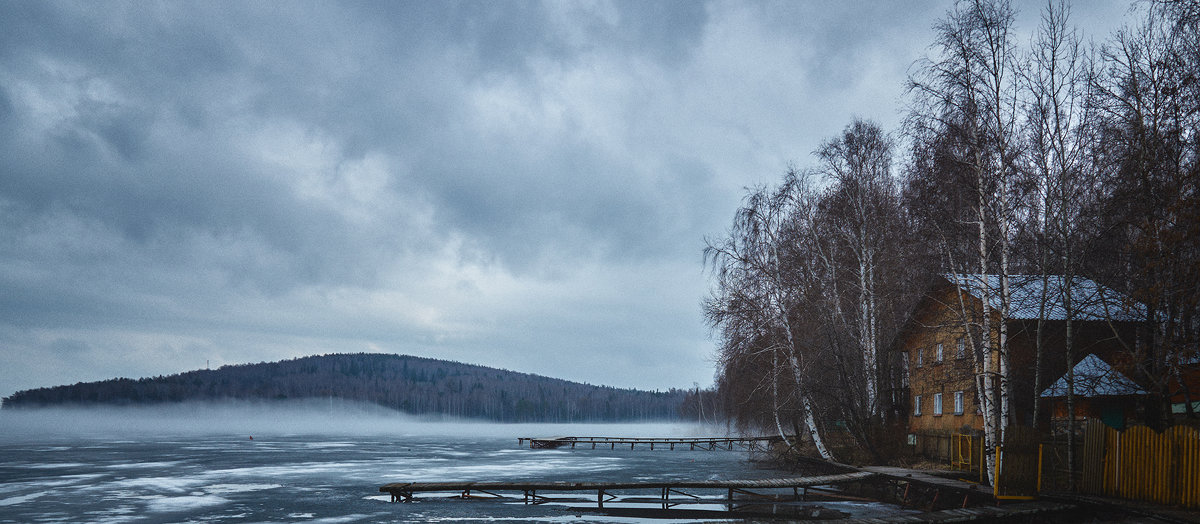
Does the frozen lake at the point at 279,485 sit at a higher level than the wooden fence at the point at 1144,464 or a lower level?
lower

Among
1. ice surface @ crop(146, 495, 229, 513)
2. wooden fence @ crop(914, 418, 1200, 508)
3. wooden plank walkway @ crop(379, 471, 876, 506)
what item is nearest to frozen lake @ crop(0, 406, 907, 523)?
ice surface @ crop(146, 495, 229, 513)

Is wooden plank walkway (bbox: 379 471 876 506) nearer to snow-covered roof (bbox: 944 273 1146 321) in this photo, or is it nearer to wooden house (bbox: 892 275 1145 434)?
wooden house (bbox: 892 275 1145 434)

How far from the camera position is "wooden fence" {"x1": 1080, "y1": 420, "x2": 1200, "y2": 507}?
14623 millimetres

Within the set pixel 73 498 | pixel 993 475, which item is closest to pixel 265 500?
pixel 73 498

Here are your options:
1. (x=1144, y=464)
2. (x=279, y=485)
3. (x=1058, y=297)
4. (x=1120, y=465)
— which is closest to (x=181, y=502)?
(x=279, y=485)

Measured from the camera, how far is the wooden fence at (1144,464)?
576 inches

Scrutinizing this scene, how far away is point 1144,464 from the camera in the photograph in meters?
15.9

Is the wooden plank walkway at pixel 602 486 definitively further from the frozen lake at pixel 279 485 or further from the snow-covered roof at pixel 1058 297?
the snow-covered roof at pixel 1058 297

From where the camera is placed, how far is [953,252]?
2294cm

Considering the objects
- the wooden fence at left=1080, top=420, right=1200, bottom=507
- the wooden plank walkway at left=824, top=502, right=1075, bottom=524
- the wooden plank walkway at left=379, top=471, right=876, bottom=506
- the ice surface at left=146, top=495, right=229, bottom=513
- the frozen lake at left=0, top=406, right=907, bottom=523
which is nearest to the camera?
the wooden fence at left=1080, top=420, right=1200, bottom=507

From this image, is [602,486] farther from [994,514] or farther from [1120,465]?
[1120,465]

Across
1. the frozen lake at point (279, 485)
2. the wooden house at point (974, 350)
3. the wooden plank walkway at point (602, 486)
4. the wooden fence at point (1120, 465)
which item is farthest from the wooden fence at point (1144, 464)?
the wooden plank walkway at point (602, 486)

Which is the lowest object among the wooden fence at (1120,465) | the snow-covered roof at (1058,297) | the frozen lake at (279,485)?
the frozen lake at (279,485)

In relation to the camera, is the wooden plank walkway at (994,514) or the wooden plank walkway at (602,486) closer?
the wooden plank walkway at (994,514)
